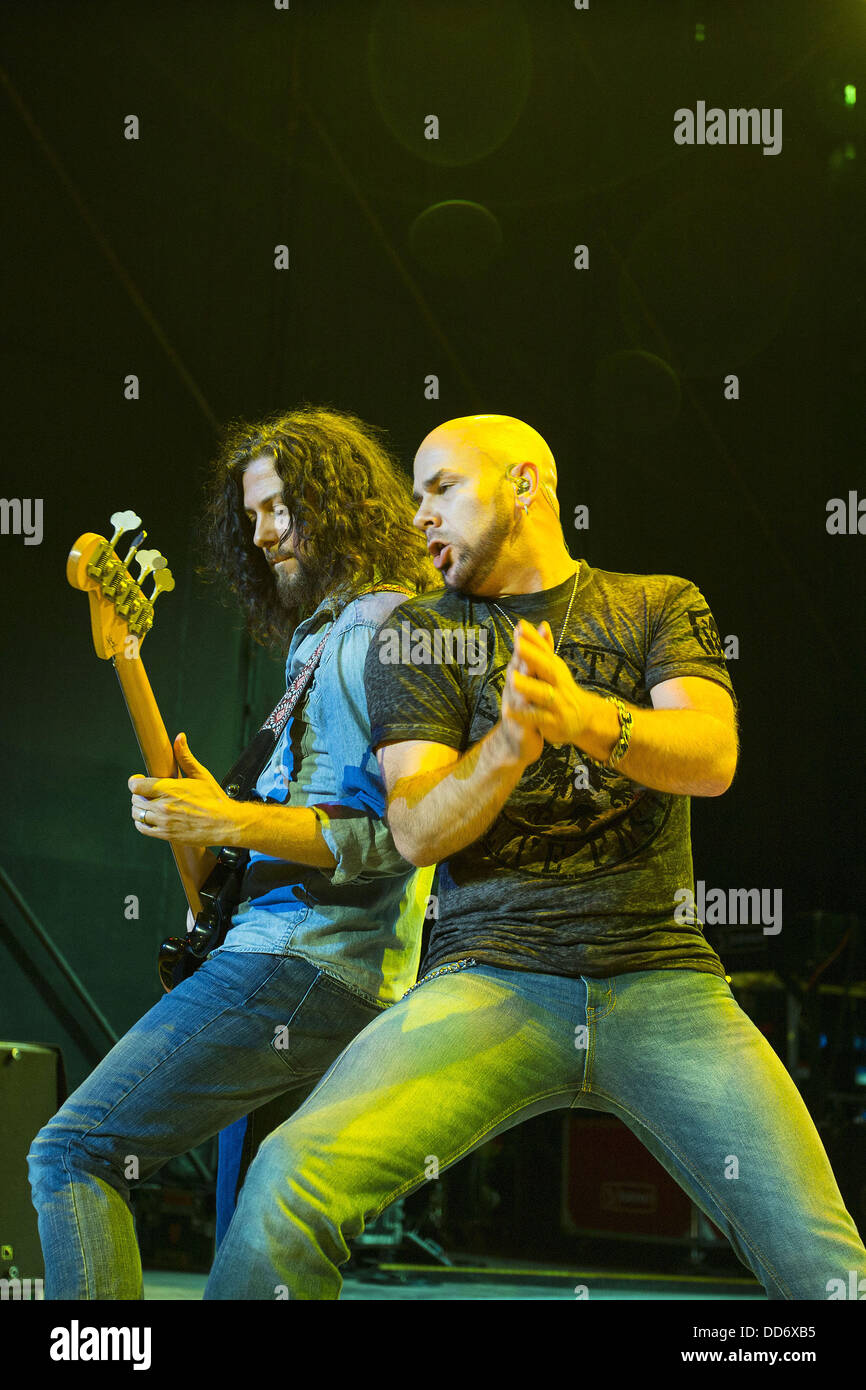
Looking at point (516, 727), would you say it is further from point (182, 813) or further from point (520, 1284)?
point (520, 1284)

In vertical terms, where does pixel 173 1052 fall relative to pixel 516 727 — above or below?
below

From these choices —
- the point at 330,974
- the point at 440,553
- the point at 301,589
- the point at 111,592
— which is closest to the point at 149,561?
the point at 111,592

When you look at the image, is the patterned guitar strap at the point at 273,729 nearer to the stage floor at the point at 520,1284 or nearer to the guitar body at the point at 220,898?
the guitar body at the point at 220,898

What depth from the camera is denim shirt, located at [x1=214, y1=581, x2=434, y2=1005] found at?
1990 millimetres

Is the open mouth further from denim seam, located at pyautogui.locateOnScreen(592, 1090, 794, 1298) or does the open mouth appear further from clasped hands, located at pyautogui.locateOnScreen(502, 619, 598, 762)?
denim seam, located at pyautogui.locateOnScreen(592, 1090, 794, 1298)

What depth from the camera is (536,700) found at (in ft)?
4.74

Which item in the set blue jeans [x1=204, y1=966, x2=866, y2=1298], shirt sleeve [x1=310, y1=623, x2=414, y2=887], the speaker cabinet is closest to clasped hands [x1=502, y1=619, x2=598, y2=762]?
blue jeans [x1=204, y1=966, x2=866, y2=1298]

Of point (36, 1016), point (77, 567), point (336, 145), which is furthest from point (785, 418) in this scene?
point (36, 1016)

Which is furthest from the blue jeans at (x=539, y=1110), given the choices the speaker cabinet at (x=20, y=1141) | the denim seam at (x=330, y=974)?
the speaker cabinet at (x=20, y=1141)

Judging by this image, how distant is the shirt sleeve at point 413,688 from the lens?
173 cm

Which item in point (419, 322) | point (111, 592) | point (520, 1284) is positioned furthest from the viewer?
point (419, 322)

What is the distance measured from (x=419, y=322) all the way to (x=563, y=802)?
11.5ft

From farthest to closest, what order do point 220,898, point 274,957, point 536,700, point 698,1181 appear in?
1. point 220,898
2. point 274,957
3. point 698,1181
4. point 536,700

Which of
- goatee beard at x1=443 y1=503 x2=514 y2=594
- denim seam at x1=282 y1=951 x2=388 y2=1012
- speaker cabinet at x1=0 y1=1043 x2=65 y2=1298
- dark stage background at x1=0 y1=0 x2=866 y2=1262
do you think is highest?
dark stage background at x1=0 y1=0 x2=866 y2=1262
